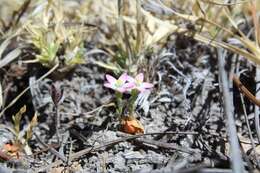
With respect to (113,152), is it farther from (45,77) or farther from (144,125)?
(45,77)

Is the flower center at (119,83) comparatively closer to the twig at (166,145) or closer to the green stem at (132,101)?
the green stem at (132,101)

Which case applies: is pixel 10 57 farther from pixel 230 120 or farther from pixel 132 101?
pixel 230 120

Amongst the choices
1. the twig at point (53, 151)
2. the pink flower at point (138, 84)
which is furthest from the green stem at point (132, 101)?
the twig at point (53, 151)

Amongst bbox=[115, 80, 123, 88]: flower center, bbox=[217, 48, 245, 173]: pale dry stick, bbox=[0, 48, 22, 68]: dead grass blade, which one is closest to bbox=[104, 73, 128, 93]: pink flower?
bbox=[115, 80, 123, 88]: flower center

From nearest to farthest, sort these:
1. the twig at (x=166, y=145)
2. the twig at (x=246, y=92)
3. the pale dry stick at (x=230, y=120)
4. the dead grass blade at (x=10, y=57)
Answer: the pale dry stick at (x=230, y=120) < the twig at (x=166, y=145) < the twig at (x=246, y=92) < the dead grass blade at (x=10, y=57)

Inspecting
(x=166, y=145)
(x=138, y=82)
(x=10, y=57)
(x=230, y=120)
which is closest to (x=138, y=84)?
(x=138, y=82)
